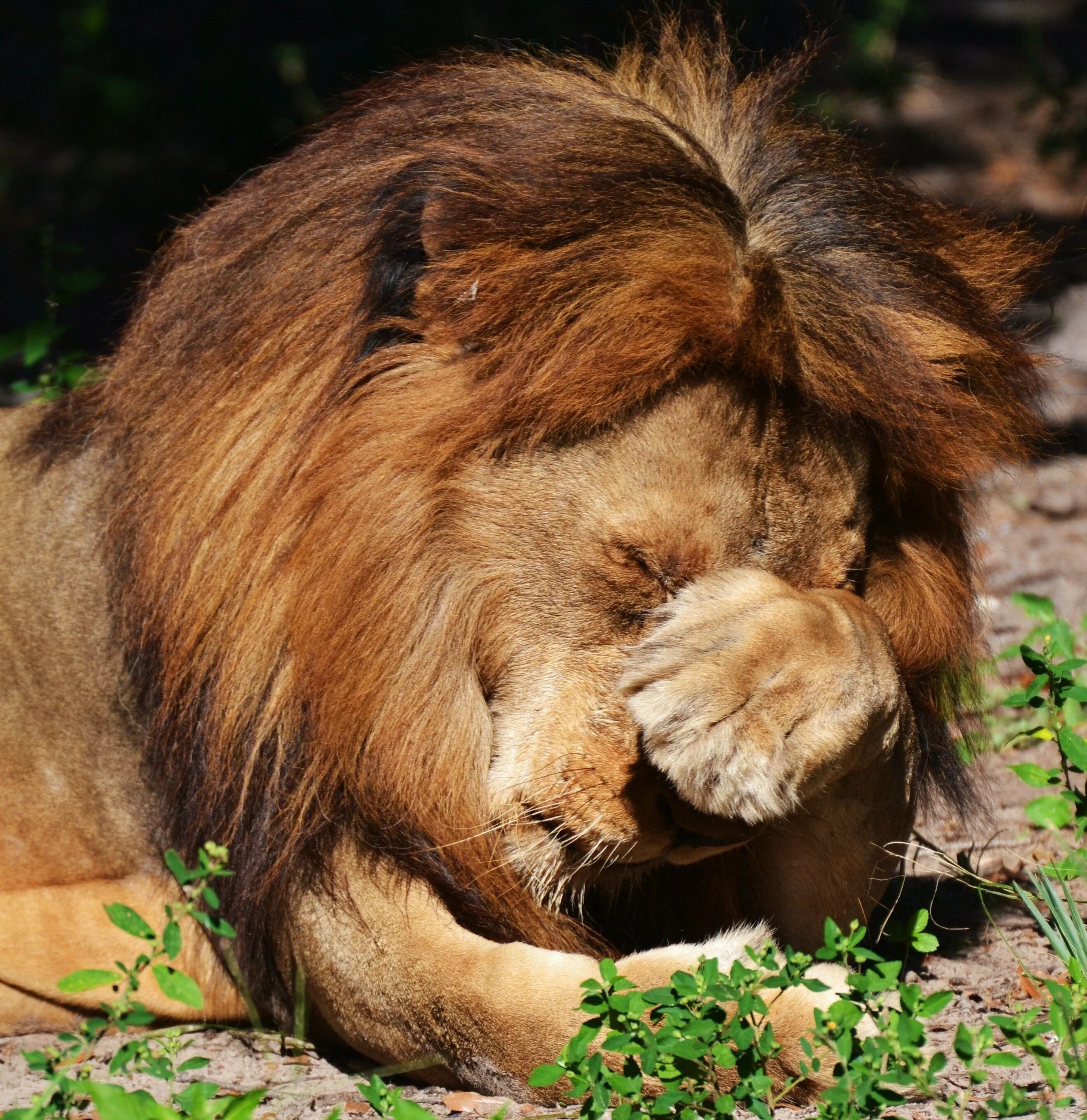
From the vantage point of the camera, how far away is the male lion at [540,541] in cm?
250

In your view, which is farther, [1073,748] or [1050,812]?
[1050,812]

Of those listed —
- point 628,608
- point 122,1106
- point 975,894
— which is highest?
point 628,608

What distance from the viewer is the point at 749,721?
2.36 metres

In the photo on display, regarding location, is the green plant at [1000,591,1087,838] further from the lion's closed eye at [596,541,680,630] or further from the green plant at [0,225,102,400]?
the green plant at [0,225,102,400]

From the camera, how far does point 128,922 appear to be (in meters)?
2.25

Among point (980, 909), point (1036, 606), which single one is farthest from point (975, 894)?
point (1036, 606)

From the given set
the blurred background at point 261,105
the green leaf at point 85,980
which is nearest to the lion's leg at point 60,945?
the green leaf at point 85,980

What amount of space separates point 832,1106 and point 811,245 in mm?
1370

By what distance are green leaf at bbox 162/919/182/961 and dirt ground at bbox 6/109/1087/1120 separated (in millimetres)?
462

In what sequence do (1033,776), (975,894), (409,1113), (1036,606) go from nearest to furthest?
(409,1113), (1033,776), (975,894), (1036,606)

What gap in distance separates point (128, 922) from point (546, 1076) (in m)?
0.63

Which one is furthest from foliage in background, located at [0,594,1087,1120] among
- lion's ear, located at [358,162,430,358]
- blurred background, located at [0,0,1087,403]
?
blurred background, located at [0,0,1087,403]

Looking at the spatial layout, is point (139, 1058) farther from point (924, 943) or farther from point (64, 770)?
point (924, 943)

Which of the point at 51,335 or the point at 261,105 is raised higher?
the point at 261,105
